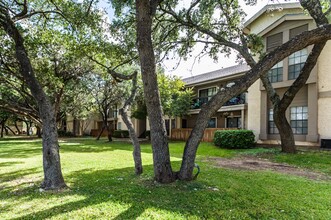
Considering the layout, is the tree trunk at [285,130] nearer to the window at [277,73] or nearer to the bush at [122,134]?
the window at [277,73]

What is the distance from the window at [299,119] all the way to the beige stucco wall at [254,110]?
7.71ft

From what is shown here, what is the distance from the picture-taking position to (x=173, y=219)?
4117 millimetres

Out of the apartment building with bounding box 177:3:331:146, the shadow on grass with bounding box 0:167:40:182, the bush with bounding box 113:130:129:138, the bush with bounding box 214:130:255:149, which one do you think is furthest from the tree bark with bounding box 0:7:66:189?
the bush with bounding box 113:130:129:138

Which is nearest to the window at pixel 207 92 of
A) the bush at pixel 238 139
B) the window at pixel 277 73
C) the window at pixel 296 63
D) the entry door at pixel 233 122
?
the entry door at pixel 233 122

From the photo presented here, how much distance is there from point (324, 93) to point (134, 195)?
13.5 m

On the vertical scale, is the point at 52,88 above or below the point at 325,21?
below

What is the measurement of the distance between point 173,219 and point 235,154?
10.8m

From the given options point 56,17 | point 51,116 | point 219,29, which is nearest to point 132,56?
point 56,17

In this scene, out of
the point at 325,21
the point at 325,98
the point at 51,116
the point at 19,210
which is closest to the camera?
the point at 19,210

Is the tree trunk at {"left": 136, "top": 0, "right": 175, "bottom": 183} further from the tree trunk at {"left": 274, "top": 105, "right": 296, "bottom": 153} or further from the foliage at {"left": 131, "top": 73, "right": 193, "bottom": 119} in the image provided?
the foliage at {"left": 131, "top": 73, "right": 193, "bottom": 119}

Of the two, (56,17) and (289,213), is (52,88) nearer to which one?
(56,17)

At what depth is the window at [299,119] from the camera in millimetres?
14977

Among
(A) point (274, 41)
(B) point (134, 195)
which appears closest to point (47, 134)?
(B) point (134, 195)

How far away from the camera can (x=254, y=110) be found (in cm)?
1781
